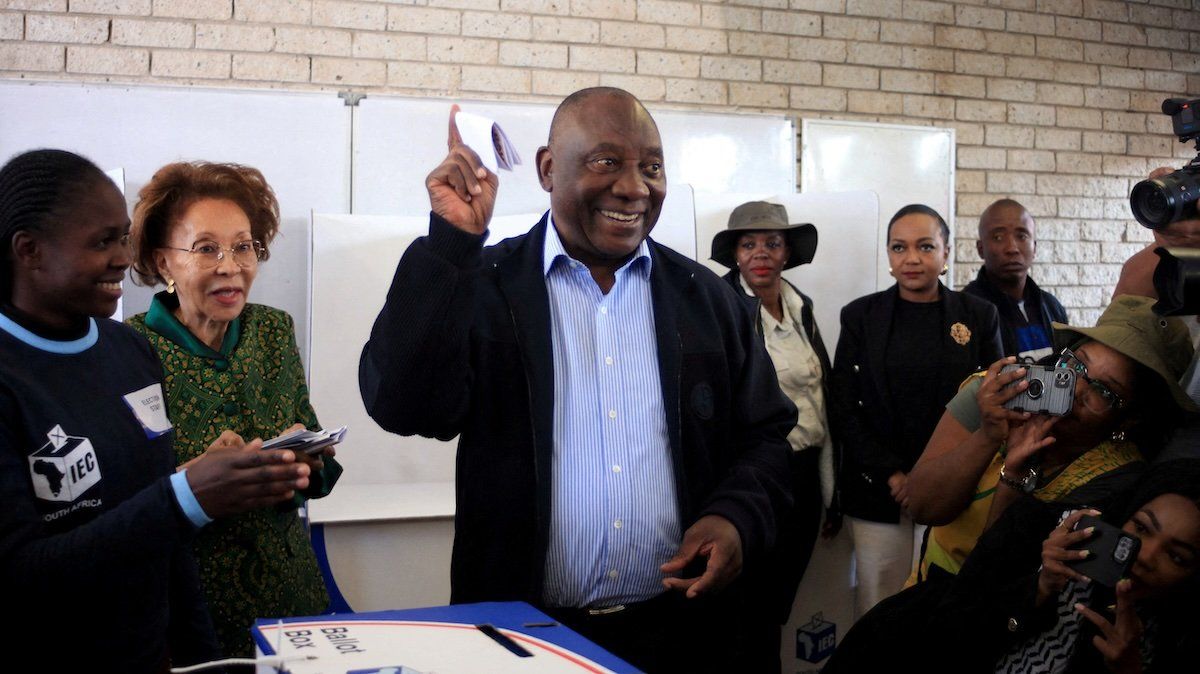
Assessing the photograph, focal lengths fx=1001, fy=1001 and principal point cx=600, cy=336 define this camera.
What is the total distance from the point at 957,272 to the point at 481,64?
2.72 m

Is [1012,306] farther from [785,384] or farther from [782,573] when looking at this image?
[782,573]

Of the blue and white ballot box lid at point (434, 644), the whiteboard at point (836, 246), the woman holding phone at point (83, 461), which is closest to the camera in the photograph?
the blue and white ballot box lid at point (434, 644)

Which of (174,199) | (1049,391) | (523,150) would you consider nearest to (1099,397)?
(1049,391)

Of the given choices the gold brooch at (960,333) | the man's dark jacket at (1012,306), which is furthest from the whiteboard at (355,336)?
the man's dark jacket at (1012,306)

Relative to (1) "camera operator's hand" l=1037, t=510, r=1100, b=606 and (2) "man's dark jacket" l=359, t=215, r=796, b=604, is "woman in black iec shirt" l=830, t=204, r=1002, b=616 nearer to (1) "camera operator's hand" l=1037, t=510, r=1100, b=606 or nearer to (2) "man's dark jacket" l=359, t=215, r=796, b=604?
(1) "camera operator's hand" l=1037, t=510, r=1100, b=606

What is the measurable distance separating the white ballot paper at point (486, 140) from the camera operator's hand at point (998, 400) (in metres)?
1.14

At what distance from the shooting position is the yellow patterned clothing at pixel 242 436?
192 cm

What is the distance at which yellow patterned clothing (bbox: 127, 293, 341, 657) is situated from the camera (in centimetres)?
192

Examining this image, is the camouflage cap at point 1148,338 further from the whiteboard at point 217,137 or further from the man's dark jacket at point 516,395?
the whiteboard at point 217,137

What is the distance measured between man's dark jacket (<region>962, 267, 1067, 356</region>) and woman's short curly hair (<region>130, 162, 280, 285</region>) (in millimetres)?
2807

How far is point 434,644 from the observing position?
120 cm

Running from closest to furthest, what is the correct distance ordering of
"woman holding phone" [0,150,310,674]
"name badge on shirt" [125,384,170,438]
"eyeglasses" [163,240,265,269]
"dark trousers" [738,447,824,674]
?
"woman holding phone" [0,150,310,674]
"name badge on shirt" [125,384,170,438]
"eyeglasses" [163,240,265,269]
"dark trousers" [738,447,824,674]

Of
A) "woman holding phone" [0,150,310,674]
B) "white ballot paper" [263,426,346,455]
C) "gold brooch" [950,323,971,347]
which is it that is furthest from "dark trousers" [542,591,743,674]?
"gold brooch" [950,323,971,347]

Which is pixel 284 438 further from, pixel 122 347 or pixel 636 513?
pixel 636 513
